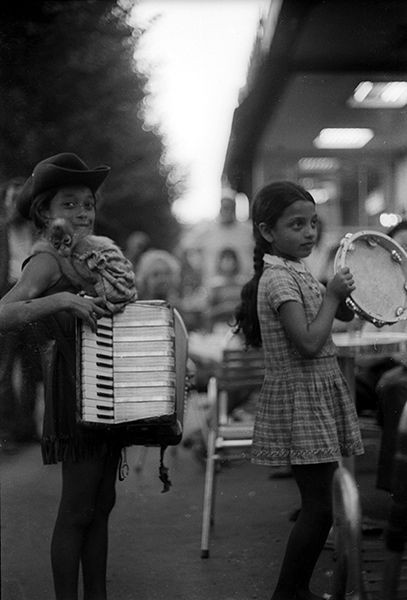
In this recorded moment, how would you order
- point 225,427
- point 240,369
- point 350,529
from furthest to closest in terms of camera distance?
point 240,369
point 225,427
point 350,529

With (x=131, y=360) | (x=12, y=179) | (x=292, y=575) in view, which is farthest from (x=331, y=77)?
(x=292, y=575)

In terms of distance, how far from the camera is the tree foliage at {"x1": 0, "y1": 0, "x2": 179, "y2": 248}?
10.9 ft

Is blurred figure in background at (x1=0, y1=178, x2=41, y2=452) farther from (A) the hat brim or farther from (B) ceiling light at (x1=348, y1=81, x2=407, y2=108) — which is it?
(B) ceiling light at (x1=348, y1=81, x2=407, y2=108)

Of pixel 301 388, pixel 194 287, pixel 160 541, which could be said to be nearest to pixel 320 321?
pixel 301 388

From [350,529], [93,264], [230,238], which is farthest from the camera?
[230,238]

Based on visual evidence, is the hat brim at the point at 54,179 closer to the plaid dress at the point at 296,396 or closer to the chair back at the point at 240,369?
the plaid dress at the point at 296,396

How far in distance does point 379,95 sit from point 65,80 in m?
1.28

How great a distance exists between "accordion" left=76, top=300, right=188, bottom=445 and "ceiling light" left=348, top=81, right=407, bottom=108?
4.71 ft

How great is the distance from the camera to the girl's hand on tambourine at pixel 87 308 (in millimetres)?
2594

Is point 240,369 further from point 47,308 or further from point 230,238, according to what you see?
point 230,238

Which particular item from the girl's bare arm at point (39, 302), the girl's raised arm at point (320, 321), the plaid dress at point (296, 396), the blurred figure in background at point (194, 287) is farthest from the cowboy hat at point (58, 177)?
the blurred figure in background at point (194, 287)

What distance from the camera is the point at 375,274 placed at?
3.01 m

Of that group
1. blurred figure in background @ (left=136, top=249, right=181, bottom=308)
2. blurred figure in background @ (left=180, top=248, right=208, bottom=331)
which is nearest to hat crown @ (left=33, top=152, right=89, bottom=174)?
blurred figure in background @ (left=136, top=249, right=181, bottom=308)

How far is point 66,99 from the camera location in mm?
3688
